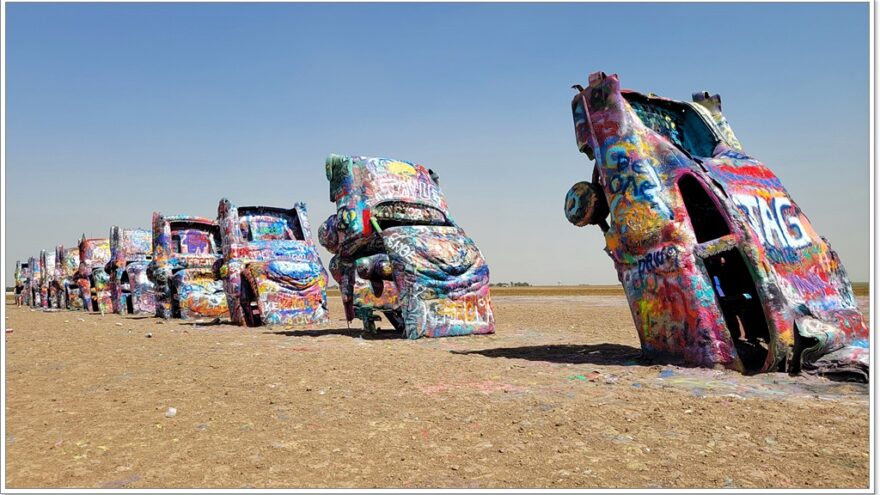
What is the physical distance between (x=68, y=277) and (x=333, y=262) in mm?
20633

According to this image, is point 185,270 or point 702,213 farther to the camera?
point 185,270

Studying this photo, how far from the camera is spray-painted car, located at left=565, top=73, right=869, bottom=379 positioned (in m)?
5.49

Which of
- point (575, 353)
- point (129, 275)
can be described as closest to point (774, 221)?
point (575, 353)

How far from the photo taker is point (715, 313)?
18.7 feet

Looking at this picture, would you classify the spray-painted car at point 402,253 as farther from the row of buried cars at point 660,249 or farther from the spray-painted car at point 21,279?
the spray-painted car at point 21,279

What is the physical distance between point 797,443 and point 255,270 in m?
11.3

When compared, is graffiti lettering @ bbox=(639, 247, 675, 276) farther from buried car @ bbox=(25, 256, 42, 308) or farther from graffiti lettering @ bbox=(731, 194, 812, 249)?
buried car @ bbox=(25, 256, 42, 308)

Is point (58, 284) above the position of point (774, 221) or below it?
above

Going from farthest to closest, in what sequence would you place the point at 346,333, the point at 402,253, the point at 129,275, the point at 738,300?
the point at 129,275 < the point at 346,333 < the point at 402,253 < the point at 738,300

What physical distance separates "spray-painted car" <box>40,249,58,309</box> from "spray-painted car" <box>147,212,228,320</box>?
1331cm

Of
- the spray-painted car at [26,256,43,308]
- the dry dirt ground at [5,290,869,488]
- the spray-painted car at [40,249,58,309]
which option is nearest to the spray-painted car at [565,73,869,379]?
the dry dirt ground at [5,290,869,488]

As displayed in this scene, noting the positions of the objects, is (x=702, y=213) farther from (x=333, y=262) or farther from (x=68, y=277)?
(x=68, y=277)

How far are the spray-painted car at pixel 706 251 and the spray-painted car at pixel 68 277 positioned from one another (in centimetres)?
2394

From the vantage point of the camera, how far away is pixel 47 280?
2919 cm
